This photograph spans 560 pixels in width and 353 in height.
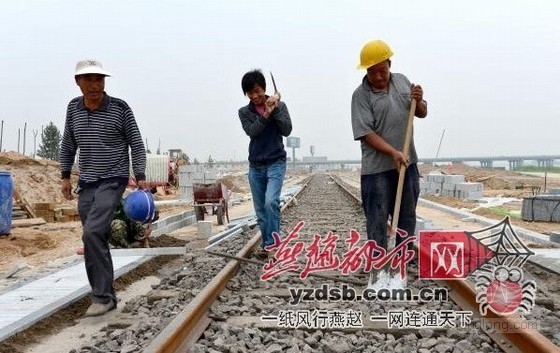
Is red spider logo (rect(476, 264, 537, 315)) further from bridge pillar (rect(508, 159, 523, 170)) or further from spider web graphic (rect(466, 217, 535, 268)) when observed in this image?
bridge pillar (rect(508, 159, 523, 170))

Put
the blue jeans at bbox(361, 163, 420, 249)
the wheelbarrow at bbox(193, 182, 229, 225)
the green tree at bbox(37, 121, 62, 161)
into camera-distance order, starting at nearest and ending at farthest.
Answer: the blue jeans at bbox(361, 163, 420, 249), the wheelbarrow at bbox(193, 182, 229, 225), the green tree at bbox(37, 121, 62, 161)

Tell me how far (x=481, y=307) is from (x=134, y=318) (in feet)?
7.46

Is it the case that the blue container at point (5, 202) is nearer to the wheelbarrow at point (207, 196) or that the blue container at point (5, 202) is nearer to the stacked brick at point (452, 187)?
the wheelbarrow at point (207, 196)

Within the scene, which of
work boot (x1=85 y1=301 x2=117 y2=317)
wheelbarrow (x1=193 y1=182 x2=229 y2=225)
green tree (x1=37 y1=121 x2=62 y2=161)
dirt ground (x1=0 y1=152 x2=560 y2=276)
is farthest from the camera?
green tree (x1=37 y1=121 x2=62 y2=161)

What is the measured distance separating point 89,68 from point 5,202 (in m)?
7.33

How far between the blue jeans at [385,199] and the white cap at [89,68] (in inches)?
87.7

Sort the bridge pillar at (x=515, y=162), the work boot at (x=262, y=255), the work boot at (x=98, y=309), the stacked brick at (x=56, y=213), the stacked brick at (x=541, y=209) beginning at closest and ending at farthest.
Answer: the work boot at (x=98, y=309)
the work boot at (x=262, y=255)
the stacked brick at (x=541, y=209)
the stacked brick at (x=56, y=213)
the bridge pillar at (x=515, y=162)

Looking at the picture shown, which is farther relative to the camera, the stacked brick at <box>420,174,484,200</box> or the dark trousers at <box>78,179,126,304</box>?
the stacked brick at <box>420,174,484,200</box>

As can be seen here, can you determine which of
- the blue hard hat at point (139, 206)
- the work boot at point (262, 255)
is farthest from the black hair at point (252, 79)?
the work boot at point (262, 255)

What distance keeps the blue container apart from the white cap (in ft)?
23.2

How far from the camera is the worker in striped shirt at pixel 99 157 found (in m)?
4.10

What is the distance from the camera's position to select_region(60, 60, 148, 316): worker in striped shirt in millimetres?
4102

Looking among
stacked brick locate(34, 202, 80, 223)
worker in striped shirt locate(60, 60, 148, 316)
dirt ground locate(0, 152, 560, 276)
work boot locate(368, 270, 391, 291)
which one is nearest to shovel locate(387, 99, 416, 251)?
work boot locate(368, 270, 391, 291)

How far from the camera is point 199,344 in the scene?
3.14 m
